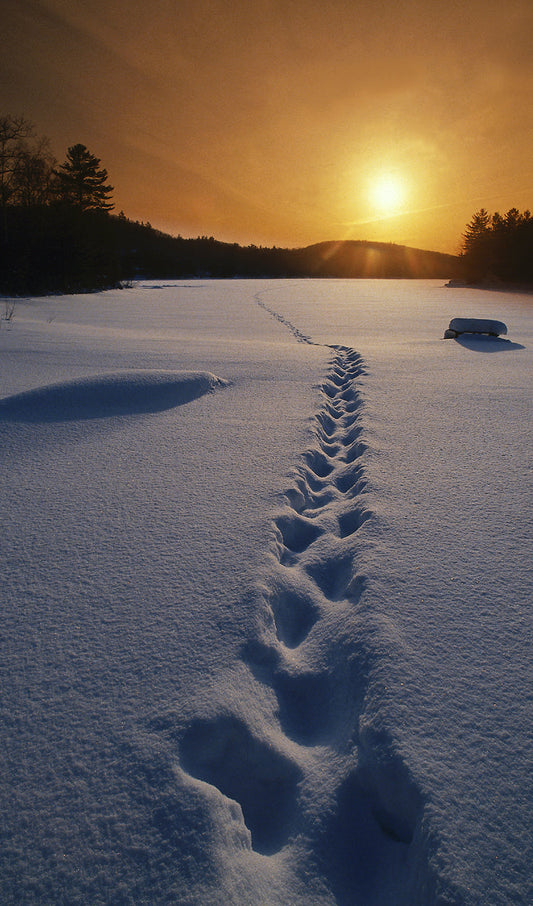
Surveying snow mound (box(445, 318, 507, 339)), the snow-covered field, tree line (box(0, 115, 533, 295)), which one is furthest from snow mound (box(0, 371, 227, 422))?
tree line (box(0, 115, 533, 295))

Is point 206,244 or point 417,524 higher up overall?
point 206,244

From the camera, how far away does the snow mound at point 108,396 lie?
2865 mm

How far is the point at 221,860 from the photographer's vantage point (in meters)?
0.74

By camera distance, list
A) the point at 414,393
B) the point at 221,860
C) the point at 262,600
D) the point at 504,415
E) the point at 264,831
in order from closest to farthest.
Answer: the point at 221,860 → the point at 264,831 → the point at 262,600 → the point at 504,415 → the point at 414,393

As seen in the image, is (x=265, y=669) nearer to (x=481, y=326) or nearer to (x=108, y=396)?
(x=108, y=396)

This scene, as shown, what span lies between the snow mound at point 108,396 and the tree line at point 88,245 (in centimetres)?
1193

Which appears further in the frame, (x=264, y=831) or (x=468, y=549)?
(x=468, y=549)

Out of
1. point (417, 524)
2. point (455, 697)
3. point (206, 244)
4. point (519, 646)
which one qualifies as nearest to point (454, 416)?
point (417, 524)

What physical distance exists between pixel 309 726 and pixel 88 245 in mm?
19636

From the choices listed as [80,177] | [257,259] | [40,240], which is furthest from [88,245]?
[257,259]

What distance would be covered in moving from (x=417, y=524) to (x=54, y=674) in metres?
1.32

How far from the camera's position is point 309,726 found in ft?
3.35

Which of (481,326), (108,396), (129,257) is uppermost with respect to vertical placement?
(129,257)

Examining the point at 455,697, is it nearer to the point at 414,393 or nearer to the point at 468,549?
the point at 468,549
